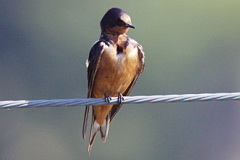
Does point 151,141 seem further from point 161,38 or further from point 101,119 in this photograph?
point 101,119

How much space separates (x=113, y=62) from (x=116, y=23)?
0.59m

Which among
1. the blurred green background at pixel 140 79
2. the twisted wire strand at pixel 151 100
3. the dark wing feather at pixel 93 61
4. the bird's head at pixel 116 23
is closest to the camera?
the twisted wire strand at pixel 151 100

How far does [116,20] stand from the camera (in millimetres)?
8297

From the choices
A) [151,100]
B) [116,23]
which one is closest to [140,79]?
[116,23]

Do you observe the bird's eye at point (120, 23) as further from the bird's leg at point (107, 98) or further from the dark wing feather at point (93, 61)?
the bird's leg at point (107, 98)

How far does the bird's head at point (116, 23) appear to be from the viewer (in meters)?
8.27

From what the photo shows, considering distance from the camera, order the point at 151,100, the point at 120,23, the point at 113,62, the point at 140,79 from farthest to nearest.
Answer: the point at 140,79
the point at 120,23
the point at 113,62
the point at 151,100

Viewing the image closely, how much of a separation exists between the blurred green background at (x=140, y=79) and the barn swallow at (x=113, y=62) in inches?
664

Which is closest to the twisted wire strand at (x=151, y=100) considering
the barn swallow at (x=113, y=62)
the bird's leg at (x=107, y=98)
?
the bird's leg at (x=107, y=98)

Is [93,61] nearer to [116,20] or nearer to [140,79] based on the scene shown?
[116,20]

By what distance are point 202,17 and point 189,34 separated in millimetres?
1561

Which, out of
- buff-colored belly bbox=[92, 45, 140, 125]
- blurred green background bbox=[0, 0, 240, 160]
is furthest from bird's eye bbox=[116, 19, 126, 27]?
blurred green background bbox=[0, 0, 240, 160]

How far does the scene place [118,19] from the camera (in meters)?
8.29

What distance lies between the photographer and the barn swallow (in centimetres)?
787
